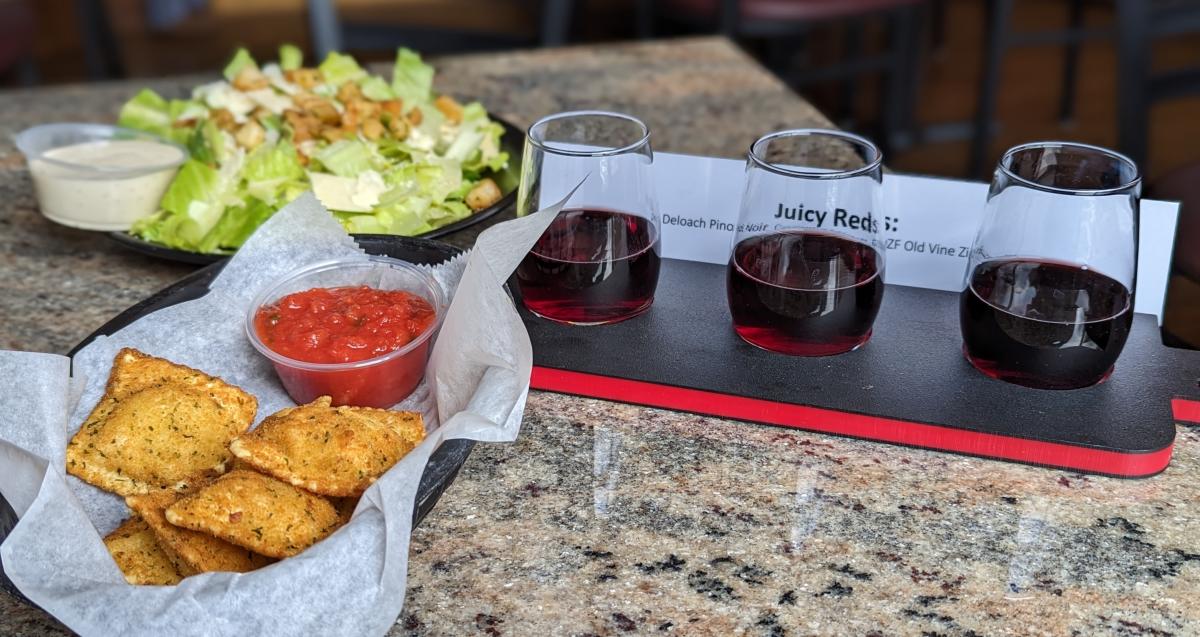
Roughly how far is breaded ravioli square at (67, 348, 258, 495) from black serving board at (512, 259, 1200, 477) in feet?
1.02

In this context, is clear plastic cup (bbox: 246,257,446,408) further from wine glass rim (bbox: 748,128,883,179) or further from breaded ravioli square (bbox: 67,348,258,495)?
wine glass rim (bbox: 748,128,883,179)

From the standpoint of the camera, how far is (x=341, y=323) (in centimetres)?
111

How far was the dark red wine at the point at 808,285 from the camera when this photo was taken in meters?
1.06

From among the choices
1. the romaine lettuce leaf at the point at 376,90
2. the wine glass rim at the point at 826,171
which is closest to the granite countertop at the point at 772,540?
the wine glass rim at the point at 826,171

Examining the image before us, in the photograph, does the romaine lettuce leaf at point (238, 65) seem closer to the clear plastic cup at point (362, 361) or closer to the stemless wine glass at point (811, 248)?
the clear plastic cup at point (362, 361)

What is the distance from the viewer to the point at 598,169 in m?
1.11

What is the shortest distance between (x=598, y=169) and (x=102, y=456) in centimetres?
52


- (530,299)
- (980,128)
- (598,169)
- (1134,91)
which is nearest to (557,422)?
(530,299)

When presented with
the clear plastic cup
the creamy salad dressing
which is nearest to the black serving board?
the clear plastic cup

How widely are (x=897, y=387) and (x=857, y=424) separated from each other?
2.2 inches

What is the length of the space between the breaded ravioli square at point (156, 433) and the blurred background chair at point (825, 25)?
2393mm

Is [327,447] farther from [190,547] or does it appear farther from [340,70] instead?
[340,70]

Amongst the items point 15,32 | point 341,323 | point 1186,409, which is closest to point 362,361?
point 341,323

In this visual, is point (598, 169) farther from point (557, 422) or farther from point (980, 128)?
point (980, 128)
